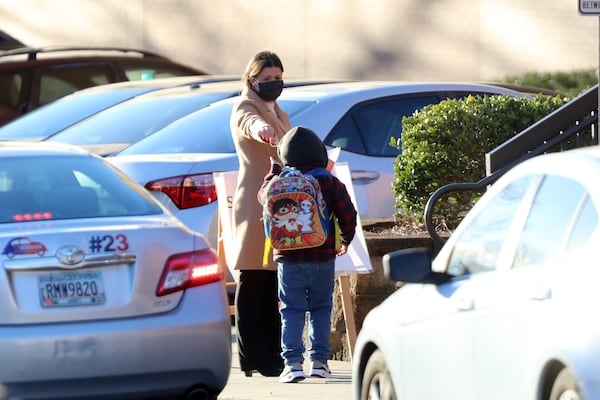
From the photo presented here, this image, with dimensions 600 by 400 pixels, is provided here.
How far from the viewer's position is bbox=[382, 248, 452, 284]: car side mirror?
586 cm

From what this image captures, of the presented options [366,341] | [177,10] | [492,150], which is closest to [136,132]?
[492,150]

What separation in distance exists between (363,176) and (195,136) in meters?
1.22

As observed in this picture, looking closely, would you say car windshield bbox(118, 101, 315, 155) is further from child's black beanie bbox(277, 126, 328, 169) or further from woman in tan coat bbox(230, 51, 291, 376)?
child's black beanie bbox(277, 126, 328, 169)

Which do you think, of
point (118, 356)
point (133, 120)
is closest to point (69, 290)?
point (118, 356)

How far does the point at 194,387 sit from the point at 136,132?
5.02 metres

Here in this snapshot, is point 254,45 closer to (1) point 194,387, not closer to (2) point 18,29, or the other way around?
(2) point 18,29

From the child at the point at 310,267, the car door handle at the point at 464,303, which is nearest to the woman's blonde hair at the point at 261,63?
the child at the point at 310,267

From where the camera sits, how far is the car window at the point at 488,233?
563 cm

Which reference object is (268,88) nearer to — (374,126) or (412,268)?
(374,126)

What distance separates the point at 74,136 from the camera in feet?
41.2

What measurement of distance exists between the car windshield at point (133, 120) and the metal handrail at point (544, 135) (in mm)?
3041

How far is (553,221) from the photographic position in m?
5.24

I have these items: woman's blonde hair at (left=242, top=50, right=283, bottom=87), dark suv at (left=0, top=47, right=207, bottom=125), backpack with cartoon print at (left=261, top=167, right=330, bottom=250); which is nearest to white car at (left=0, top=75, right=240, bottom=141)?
dark suv at (left=0, top=47, right=207, bottom=125)

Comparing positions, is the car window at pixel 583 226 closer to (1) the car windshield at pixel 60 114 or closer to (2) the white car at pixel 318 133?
(2) the white car at pixel 318 133
